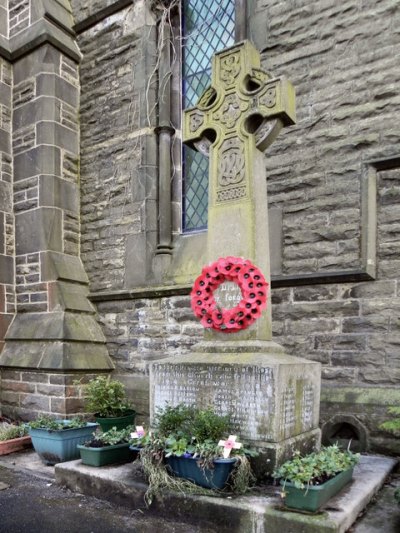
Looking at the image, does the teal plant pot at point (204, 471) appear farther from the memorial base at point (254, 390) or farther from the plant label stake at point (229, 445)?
the memorial base at point (254, 390)

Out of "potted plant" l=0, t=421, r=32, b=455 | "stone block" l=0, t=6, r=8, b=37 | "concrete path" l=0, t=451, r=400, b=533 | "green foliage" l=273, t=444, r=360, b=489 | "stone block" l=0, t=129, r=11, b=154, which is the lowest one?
"potted plant" l=0, t=421, r=32, b=455

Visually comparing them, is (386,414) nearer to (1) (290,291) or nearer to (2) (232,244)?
(1) (290,291)

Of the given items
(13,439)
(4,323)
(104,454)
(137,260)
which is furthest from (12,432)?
(137,260)

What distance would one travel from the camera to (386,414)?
15.2 feet

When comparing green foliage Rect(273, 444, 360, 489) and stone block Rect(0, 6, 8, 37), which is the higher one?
stone block Rect(0, 6, 8, 37)

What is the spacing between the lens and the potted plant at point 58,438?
489cm

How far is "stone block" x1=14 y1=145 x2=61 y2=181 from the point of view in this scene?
7074 mm

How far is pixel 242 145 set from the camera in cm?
434

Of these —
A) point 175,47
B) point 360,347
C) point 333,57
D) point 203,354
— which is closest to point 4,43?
point 175,47

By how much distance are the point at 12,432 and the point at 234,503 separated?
3.53 m

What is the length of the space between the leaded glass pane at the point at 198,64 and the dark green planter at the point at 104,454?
3.40m

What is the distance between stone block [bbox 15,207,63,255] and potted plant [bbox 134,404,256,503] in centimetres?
390

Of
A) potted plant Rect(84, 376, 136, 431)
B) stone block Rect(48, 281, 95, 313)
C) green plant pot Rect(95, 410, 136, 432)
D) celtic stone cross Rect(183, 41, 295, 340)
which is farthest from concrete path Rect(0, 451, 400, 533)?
stone block Rect(48, 281, 95, 313)

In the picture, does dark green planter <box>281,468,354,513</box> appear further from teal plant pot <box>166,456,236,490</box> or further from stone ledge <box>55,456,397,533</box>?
teal plant pot <box>166,456,236,490</box>
